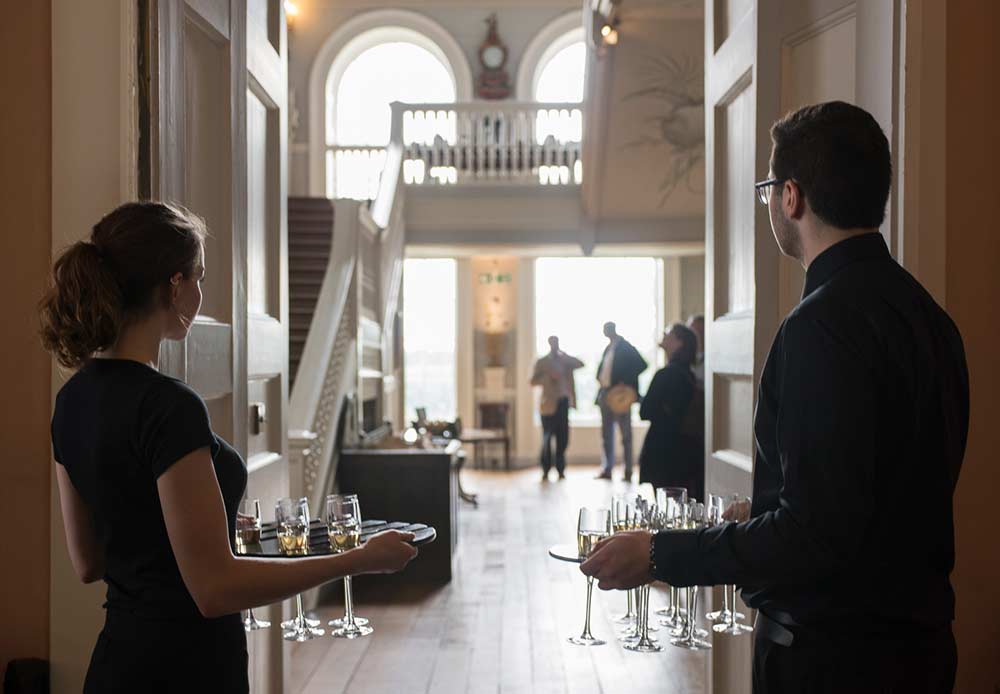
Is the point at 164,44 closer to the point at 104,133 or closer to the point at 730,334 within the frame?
the point at 104,133

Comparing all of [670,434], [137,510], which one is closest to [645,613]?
[137,510]

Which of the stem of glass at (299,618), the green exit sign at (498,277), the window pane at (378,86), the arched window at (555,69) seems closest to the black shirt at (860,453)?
the stem of glass at (299,618)

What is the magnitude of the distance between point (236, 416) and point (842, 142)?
74.1 inches

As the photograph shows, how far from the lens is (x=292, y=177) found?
14836mm

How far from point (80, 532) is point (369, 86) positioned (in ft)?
46.7

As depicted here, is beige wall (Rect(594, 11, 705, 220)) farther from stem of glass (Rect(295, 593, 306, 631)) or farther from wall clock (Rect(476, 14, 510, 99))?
stem of glass (Rect(295, 593, 306, 631))

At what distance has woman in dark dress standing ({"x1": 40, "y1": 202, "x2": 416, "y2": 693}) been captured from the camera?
1659 mm

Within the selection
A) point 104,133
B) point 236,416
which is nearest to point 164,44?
point 104,133

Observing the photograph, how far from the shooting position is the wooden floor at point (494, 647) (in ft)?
15.5

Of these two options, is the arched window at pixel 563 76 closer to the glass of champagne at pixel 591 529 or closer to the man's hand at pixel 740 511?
the glass of champagne at pixel 591 529

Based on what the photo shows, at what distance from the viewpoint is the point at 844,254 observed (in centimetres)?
166

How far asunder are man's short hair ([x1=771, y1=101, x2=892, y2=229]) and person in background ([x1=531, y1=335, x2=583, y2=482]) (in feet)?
36.3

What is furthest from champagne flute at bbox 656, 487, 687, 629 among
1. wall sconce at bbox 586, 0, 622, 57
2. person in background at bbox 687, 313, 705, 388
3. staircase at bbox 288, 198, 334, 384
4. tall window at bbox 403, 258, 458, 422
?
tall window at bbox 403, 258, 458, 422

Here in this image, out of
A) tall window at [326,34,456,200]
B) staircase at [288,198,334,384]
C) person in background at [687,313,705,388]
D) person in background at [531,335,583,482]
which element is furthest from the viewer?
tall window at [326,34,456,200]
